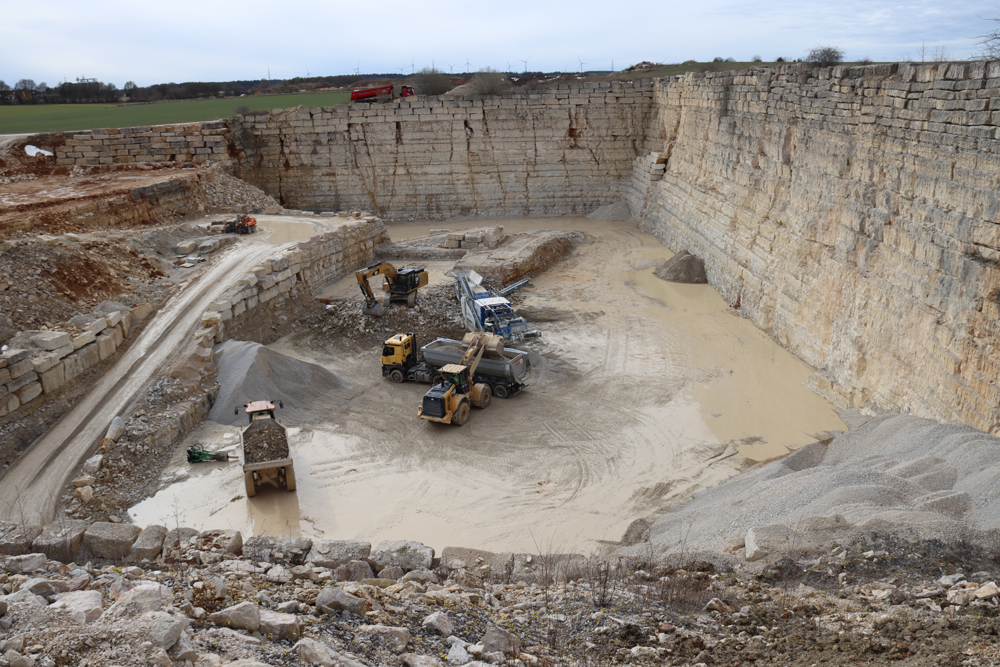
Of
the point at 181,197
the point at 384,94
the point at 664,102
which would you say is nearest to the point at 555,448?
the point at 181,197

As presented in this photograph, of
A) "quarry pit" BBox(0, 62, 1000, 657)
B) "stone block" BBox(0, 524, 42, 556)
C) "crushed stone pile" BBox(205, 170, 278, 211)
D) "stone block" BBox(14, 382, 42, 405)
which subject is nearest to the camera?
"stone block" BBox(0, 524, 42, 556)

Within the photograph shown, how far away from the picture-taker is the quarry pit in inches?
312

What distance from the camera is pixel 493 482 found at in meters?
9.20

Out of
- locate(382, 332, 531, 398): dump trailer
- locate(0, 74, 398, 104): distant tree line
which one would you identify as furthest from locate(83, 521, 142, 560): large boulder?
locate(0, 74, 398, 104): distant tree line

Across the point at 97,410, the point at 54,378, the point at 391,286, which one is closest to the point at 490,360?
the point at 391,286

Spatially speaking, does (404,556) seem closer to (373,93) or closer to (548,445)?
(548,445)

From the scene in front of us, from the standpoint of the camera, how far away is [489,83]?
99.6 feet

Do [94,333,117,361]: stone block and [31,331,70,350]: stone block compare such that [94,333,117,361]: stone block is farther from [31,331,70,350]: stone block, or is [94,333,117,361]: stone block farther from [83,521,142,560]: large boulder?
[83,521,142,560]: large boulder

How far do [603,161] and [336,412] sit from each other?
16.9 metres

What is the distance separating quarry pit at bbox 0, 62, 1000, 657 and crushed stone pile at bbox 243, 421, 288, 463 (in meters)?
0.54

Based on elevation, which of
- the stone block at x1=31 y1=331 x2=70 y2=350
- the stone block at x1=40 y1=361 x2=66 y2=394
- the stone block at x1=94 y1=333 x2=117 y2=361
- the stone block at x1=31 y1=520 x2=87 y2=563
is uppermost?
the stone block at x1=31 y1=331 x2=70 y2=350

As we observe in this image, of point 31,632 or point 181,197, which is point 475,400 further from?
point 181,197

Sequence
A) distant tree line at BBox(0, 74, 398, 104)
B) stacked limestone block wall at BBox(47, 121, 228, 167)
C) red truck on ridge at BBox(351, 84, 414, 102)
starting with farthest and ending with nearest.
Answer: distant tree line at BBox(0, 74, 398, 104), red truck on ridge at BBox(351, 84, 414, 102), stacked limestone block wall at BBox(47, 121, 228, 167)

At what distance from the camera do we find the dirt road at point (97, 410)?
8.29 m
